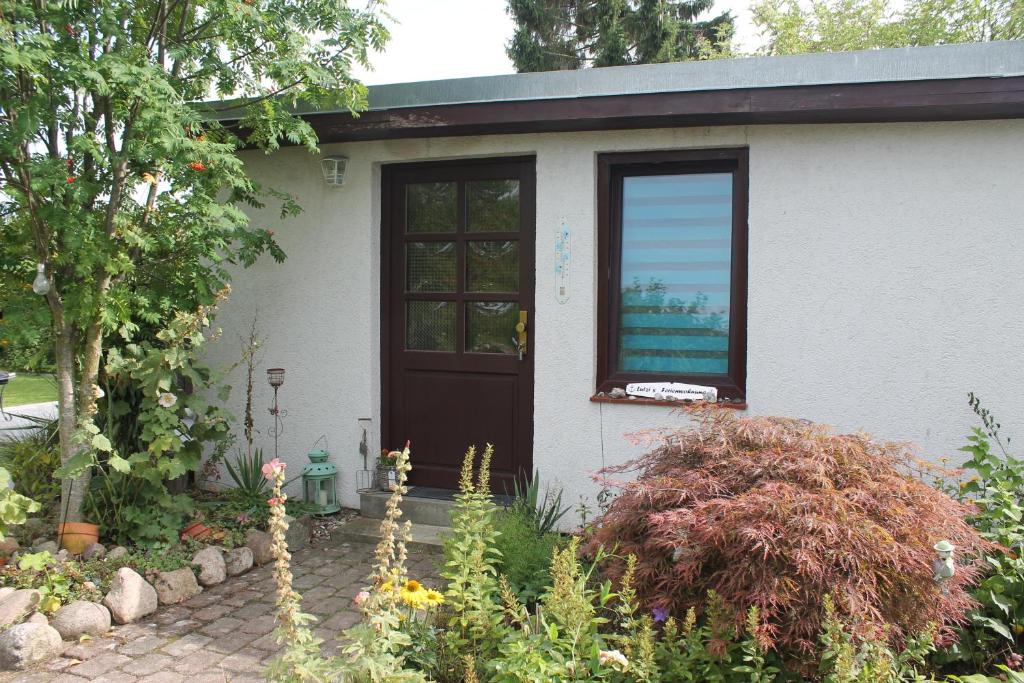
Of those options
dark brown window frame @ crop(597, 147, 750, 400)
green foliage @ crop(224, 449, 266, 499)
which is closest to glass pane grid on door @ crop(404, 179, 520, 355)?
dark brown window frame @ crop(597, 147, 750, 400)

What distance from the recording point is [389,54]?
15.6ft

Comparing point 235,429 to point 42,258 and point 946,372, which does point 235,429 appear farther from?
point 946,372

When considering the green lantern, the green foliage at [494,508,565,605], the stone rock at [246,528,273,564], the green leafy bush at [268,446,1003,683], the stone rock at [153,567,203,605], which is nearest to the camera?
the green leafy bush at [268,446,1003,683]

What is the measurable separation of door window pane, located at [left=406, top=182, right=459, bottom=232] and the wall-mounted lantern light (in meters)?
0.50

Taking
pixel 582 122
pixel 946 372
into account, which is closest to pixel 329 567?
pixel 582 122

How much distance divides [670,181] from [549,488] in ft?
7.41

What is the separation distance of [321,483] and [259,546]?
913mm

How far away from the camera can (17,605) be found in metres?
3.42

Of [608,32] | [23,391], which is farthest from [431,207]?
[608,32]

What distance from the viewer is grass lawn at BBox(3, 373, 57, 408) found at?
11781 mm

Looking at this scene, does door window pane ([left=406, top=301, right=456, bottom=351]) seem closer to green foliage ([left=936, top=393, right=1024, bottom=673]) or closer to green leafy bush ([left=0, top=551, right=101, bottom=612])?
green leafy bush ([left=0, top=551, right=101, bottom=612])

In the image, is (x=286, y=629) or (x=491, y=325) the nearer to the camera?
(x=286, y=629)

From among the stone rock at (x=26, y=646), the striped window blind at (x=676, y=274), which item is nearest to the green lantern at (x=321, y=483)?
the stone rock at (x=26, y=646)

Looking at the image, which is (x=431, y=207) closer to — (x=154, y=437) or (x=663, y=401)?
(x=663, y=401)
